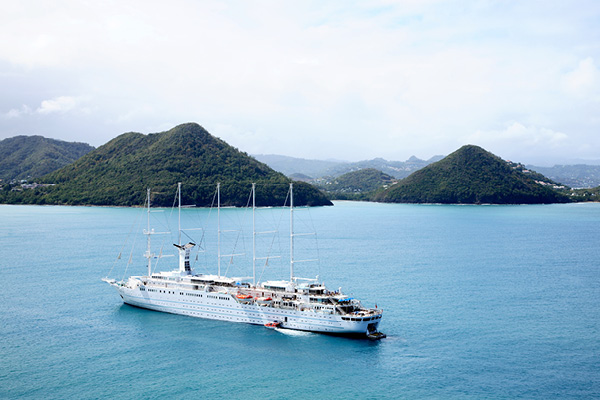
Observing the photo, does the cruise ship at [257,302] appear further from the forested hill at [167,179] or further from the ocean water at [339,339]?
the forested hill at [167,179]

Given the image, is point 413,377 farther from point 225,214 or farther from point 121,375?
point 225,214

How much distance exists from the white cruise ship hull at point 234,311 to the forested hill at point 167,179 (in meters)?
111

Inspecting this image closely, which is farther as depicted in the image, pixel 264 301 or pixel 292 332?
pixel 264 301

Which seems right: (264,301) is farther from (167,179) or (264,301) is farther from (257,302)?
(167,179)

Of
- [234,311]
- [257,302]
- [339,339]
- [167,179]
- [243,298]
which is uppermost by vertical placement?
[167,179]

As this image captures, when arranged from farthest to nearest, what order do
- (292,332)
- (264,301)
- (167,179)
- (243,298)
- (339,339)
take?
(167,179)
(243,298)
(264,301)
(292,332)
(339,339)

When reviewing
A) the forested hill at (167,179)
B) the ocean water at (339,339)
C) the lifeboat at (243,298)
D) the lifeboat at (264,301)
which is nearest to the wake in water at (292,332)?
the ocean water at (339,339)

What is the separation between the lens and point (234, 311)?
43031 mm

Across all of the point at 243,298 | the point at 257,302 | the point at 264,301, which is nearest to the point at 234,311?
the point at 243,298

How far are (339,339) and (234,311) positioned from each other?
912 cm

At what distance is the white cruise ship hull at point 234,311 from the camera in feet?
128

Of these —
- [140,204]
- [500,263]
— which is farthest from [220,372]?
[140,204]

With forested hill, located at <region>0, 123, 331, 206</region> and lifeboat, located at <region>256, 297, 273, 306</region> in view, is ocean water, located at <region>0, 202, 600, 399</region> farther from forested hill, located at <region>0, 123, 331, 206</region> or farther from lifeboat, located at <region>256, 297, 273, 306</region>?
forested hill, located at <region>0, 123, 331, 206</region>

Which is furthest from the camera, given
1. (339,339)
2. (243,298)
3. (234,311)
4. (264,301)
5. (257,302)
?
(234,311)
